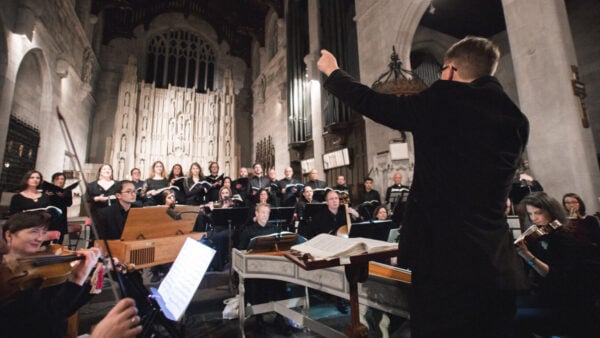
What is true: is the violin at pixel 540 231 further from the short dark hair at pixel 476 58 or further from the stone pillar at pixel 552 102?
the stone pillar at pixel 552 102

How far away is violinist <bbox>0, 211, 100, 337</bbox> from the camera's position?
1.01 meters

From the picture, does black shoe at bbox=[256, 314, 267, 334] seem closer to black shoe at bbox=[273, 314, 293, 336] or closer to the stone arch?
black shoe at bbox=[273, 314, 293, 336]

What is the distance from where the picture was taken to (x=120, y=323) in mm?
873

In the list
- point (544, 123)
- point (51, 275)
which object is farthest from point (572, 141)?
point (51, 275)

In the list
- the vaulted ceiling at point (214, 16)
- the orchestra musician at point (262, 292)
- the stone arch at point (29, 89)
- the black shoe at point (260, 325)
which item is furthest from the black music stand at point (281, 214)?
the vaulted ceiling at point (214, 16)

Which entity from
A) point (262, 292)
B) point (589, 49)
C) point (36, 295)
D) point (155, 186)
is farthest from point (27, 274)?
point (589, 49)

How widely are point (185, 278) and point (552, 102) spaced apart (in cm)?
470

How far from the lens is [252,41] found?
16.4 meters

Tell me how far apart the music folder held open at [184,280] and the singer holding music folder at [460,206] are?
1160 millimetres

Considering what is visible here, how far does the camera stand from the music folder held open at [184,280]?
1.58 m

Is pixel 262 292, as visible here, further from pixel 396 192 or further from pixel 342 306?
pixel 396 192

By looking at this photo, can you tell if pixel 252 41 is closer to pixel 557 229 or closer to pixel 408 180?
pixel 408 180

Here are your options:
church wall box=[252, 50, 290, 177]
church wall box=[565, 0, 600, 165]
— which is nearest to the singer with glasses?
church wall box=[565, 0, 600, 165]

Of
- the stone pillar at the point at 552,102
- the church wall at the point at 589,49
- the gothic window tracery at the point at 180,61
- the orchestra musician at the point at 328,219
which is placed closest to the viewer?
the stone pillar at the point at 552,102
